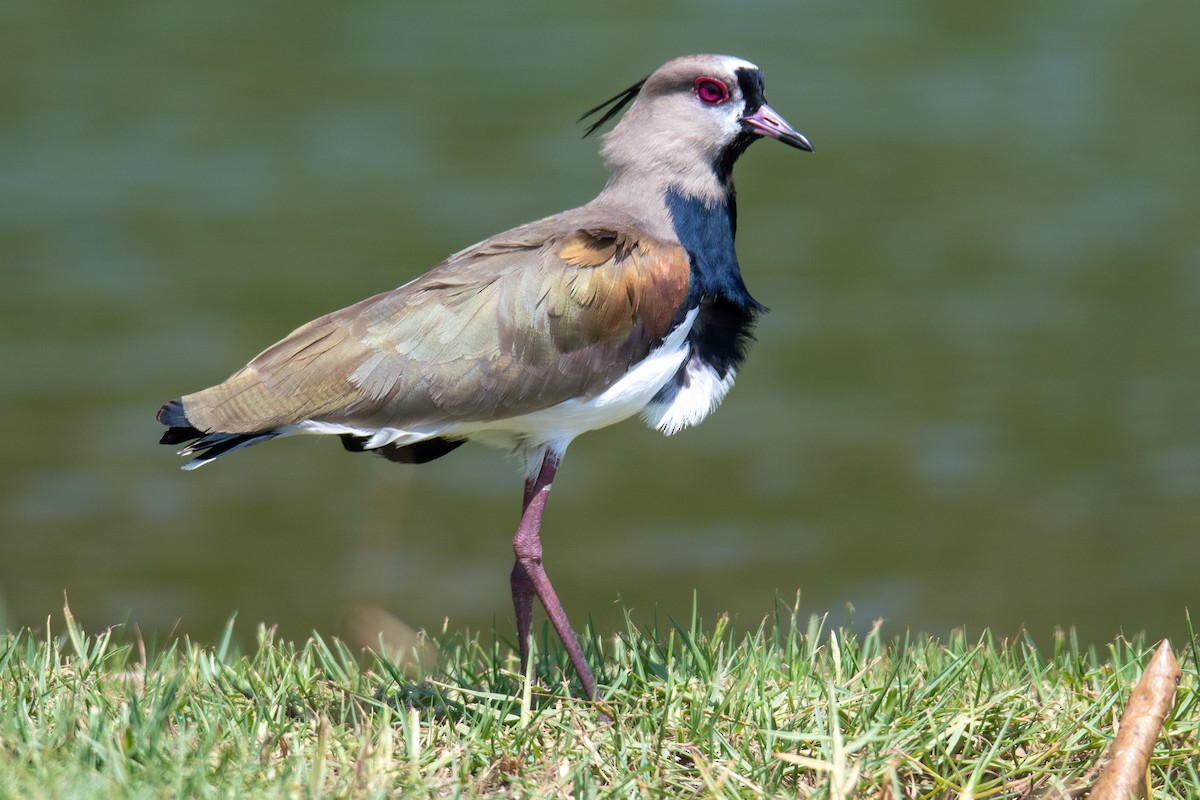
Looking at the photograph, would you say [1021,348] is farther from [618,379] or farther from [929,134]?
[618,379]

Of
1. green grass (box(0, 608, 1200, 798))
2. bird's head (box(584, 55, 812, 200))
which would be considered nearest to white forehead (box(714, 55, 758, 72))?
bird's head (box(584, 55, 812, 200))

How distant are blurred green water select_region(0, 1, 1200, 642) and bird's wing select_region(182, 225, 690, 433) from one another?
3.52 meters

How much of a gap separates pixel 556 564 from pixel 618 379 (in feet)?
13.6

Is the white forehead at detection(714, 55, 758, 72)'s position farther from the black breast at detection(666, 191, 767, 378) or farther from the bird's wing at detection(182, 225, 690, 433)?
the bird's wing at detection(182, 225, 690, 433)

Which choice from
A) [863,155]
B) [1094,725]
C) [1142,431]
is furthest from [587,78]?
[1094,725]

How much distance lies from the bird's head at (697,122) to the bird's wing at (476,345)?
507mm

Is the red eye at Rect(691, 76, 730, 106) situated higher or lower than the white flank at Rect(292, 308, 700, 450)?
higher

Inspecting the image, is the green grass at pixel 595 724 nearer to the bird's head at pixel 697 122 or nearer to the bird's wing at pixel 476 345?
the bird's wing at pixel 476 345

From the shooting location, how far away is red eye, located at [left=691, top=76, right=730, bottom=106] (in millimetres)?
5254

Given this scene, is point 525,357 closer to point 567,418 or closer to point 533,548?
point 567,418

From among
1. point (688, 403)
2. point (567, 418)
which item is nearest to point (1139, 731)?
point (688, 403)

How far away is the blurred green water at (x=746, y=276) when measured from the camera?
8.77m

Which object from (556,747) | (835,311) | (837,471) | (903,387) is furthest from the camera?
(835,311)

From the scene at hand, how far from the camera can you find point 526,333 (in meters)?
4.69
